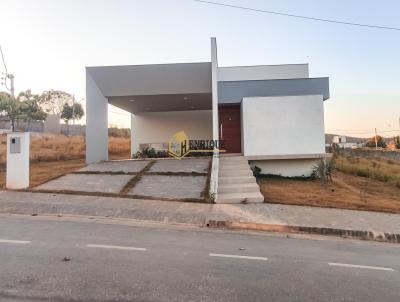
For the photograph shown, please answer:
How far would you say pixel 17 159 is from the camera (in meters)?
10.6

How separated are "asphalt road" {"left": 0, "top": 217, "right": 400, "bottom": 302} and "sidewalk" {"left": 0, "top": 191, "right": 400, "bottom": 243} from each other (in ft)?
1.97

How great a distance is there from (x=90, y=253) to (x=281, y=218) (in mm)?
4725

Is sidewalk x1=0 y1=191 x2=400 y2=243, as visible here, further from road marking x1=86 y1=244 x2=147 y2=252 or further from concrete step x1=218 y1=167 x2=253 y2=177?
concrete step x1=218 y1=167 x2=253 y2=177

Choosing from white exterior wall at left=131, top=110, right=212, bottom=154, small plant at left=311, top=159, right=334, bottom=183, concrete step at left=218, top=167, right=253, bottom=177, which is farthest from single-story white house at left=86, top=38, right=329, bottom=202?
concrete step at left=218, top=167, right=253, bottom=177

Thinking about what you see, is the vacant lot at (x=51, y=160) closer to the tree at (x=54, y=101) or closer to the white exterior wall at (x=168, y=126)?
the white exterior wall at (x=168, y=126)

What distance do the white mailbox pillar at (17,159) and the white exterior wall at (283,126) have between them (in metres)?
8.76

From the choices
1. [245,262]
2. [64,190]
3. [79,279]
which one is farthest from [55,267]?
[64,190]

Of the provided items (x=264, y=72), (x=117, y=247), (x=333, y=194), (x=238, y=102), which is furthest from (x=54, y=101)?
(x=117, y=247)

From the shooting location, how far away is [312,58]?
18.4 m

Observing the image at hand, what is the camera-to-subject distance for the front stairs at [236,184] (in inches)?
365

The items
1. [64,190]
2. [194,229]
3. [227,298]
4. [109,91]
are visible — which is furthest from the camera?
[109,91]

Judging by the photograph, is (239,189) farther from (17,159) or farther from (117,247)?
(17,159)

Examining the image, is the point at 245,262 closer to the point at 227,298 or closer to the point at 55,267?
the point at 227,298

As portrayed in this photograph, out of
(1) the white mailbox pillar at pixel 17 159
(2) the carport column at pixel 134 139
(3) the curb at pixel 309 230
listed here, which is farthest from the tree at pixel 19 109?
(3) the curb at pixel 309 230
